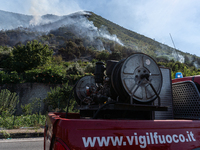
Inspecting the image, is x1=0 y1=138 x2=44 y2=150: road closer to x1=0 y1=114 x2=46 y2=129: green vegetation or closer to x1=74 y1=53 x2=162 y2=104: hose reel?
x1=0 y1=114 x2=46 y2=129: green vegetation

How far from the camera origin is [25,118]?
9672 millimetres

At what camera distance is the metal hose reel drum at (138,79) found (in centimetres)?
228

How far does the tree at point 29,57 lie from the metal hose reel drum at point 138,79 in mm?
21297

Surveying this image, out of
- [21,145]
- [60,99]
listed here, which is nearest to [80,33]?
[60,99]

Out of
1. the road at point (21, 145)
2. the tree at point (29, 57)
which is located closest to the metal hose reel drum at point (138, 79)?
the road at point (21, 145)

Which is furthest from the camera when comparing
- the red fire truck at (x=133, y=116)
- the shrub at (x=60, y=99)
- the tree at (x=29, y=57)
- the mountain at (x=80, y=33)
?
the mountain at (x=80, y=33)

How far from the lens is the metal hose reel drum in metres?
2.28

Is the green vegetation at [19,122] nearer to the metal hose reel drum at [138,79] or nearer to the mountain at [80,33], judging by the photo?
the metal hose reel drum at [138,79]

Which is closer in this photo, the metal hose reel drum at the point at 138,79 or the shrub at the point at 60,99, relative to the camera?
the metal hose reel drum at the point at 138,79

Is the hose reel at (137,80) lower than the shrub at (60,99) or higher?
higher

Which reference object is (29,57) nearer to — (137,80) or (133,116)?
(133,116)

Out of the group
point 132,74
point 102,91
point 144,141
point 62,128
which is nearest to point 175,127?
point 144,141

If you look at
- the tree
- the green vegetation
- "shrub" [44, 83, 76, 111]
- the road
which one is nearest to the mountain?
the tree

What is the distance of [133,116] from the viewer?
2668mm
